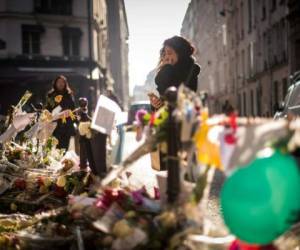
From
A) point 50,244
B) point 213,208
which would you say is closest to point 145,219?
point 50,244

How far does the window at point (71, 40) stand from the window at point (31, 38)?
65.1 inches

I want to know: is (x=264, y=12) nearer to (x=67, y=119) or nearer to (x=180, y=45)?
(x=67, y=119)

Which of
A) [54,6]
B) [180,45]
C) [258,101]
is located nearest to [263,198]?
[180,45]

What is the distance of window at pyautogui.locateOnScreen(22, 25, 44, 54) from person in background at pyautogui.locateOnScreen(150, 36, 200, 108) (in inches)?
1271

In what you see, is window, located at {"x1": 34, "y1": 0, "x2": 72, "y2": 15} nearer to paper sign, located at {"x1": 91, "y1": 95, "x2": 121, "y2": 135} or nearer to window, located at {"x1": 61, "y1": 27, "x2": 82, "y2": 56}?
window, located at {"x1": 61, "y1": 27, "x2": 82, "y2": 56}

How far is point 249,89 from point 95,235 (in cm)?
3701

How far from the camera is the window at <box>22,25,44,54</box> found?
121ft

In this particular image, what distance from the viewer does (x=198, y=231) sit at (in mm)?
2736

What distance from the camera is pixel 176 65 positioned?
5695 millimetres

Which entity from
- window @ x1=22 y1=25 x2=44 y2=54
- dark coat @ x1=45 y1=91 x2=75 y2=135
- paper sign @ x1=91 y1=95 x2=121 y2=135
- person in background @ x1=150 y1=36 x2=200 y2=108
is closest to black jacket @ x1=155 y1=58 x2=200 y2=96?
person in background @ x1=150 y1=36 x2=200 y2=108

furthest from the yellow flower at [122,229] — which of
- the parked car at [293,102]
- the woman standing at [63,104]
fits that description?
the woman standing at [63,104]

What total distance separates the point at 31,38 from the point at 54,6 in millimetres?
2873

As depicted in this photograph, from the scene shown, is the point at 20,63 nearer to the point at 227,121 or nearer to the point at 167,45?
the point at 167,45

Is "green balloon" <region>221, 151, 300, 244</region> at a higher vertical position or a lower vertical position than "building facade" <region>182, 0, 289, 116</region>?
lower
